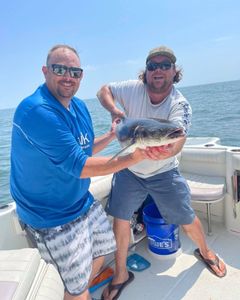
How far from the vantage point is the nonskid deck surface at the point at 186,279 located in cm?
290

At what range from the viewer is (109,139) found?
10.2ft

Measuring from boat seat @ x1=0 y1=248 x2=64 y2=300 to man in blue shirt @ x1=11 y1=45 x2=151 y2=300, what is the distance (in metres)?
0.48

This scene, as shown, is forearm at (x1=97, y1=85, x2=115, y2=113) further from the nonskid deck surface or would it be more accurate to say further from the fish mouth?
the nonskid deck surface

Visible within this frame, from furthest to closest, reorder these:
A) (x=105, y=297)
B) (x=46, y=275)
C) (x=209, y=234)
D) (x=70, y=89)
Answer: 1. (x=209, y=234)
2. (x=105, y=297)
3. (x=70, y=89)
4. (x=46, y=275)

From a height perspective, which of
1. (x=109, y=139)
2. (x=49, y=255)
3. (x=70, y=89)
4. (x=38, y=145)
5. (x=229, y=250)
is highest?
(x=70, y=89)

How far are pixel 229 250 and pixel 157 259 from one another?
84 cm

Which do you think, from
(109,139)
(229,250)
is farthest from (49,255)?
(229,250)

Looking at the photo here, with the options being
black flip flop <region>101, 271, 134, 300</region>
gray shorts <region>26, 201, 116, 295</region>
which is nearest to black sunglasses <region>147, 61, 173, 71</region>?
gray shorts <region>26, 201, 116, 295</region>

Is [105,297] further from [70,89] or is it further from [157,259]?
[70,89]

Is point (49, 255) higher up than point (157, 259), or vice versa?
point (49, 255)

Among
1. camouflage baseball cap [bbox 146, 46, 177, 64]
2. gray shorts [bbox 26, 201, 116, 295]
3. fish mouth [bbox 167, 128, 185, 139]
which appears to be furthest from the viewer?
camouflage baseball cap [bbox 146, 46, 177, 64]

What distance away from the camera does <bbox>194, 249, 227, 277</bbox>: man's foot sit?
3.14 metres

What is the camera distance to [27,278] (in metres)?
1.59

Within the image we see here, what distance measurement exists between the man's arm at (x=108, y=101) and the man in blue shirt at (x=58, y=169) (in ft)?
1.75
